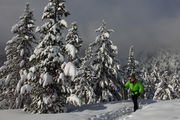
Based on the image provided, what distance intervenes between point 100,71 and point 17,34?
11.9 meters

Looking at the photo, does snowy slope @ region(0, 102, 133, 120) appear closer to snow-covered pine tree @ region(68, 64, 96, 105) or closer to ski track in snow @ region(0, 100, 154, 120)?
ski track in snow @ region(0, 100, 154, 120)

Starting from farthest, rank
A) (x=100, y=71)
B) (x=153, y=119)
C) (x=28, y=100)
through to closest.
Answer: (x=100, y=71), (x=28, y=100), (x=153, y=119)

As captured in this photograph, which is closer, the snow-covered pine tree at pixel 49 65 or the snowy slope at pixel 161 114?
the snowy slope at pixel 161 114

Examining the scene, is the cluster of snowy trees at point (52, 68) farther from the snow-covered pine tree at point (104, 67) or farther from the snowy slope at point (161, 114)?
the snowy slope at point (161, 114)

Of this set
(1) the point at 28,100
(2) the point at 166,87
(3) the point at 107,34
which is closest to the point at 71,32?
(3) the point at 107,34

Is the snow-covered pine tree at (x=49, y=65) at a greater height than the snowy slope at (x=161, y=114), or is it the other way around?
the snow-covered pine tree at (x=49, y=65)

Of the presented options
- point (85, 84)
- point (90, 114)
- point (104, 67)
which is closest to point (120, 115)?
point (90, 114)

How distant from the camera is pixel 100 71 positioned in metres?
38.8

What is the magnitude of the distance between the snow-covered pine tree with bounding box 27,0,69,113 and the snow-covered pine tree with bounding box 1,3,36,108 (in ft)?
28.3

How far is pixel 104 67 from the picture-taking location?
39312mm

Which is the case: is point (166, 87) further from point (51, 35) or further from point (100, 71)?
→ point (51, 35)

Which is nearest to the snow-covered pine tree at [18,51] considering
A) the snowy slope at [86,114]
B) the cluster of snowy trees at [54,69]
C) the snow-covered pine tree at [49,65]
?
the cluster of snowy trees at [54,69]

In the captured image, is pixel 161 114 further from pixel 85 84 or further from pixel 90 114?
pixel 85 84

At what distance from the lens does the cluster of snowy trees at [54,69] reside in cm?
2302
